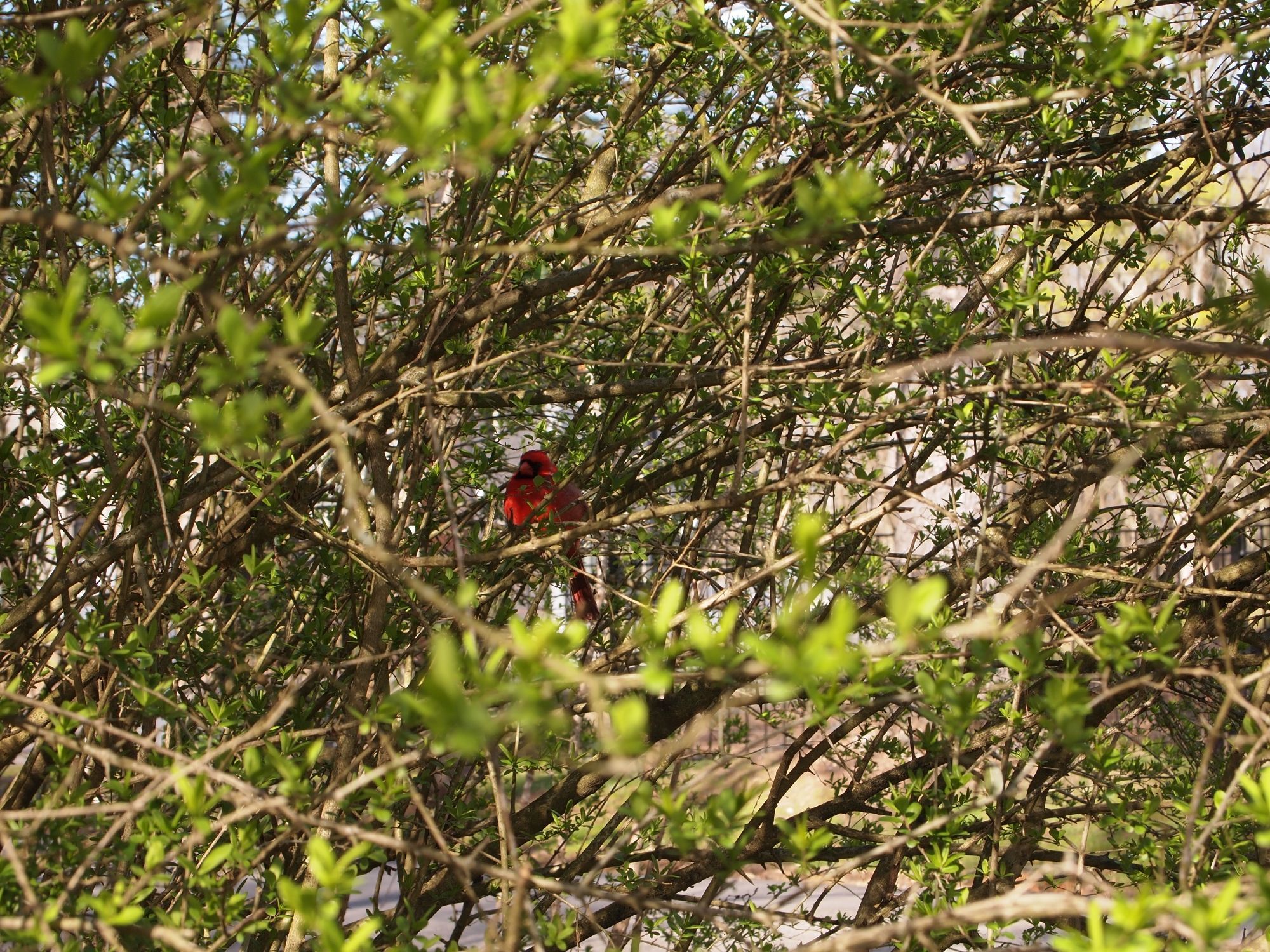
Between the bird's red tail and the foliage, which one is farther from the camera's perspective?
the bird's red tail

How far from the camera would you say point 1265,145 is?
354 centimetres

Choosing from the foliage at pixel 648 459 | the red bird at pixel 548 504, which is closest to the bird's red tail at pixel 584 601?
the red bird at pixel 548 504

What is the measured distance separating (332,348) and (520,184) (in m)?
0.85

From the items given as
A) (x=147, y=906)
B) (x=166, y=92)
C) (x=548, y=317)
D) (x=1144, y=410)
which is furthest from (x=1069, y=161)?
(x=147, y=906)

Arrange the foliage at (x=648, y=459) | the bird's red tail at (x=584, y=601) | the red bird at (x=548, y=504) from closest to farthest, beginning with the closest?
the foliage at (x=648, y=459), the red bird at (x=548, y=504), the bird's red tail at (x=584, y=601)

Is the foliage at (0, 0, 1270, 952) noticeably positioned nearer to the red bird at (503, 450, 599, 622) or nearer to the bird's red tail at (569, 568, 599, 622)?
the red bird at (503, 450, 599, 622)

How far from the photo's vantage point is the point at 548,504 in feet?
9.03

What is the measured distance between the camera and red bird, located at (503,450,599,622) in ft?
9.34

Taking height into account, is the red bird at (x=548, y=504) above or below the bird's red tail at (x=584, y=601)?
above

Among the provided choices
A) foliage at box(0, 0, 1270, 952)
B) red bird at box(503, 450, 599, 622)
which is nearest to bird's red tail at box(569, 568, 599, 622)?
red bird at box(503, 450, 599, 622)

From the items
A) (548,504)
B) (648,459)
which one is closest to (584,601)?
(648,459)

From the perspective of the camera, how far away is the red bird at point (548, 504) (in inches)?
112

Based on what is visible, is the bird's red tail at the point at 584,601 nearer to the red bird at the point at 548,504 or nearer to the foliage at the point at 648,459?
the red bird at the point at 548,504

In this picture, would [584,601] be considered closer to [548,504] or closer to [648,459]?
[648,459]
